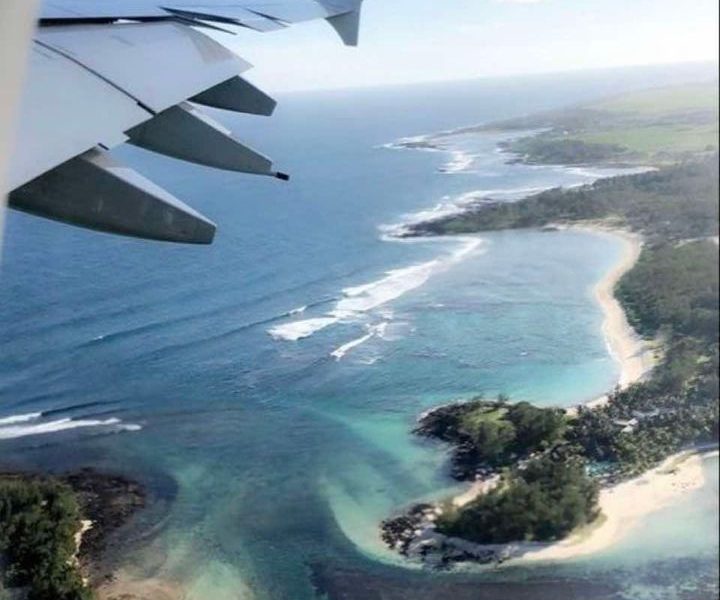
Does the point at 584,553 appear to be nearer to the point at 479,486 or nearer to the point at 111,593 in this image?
the point at 479,486

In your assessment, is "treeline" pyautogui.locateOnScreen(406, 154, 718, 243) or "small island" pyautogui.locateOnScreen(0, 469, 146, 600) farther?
"treeline" pyautogui.locateOnScreen(406, 154, 718, 243)

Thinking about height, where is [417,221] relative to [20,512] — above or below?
above

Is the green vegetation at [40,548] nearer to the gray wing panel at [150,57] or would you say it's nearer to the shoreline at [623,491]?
the shoreline at [623,491]

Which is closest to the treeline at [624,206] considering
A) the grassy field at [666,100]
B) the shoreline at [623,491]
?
the grassy field at [666,100]

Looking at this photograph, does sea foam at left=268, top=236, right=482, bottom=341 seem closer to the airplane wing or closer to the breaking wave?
the breaking wave

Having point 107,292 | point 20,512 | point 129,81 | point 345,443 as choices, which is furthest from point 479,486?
point 129,81

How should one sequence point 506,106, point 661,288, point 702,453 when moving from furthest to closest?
1. point 506,106
2. point 661,288
3. point 702,453

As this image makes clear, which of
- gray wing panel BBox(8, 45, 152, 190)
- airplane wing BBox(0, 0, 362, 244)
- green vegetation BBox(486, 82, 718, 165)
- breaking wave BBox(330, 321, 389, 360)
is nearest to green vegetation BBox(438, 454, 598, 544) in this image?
breaking wave BBox(330, 321, 389, 360)
